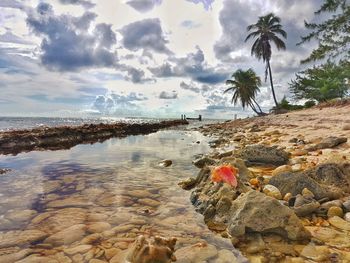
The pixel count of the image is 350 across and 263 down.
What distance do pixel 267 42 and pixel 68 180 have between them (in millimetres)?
41881

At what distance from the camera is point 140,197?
15.9 feet

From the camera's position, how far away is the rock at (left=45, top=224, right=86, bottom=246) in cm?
313

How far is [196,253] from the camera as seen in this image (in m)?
2.79

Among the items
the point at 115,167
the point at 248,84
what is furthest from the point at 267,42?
the point at 115,167

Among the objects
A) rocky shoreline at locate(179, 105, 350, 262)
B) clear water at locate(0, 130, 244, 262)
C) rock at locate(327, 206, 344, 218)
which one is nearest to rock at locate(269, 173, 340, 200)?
rocky shoreline at locate(179, 105, 350, 262)

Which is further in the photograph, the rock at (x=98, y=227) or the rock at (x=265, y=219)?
the rock at (x=98, y=227)

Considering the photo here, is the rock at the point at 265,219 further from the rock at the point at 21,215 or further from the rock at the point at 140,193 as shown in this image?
the rock at the point at 21,215

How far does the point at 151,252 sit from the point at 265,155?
467 cm

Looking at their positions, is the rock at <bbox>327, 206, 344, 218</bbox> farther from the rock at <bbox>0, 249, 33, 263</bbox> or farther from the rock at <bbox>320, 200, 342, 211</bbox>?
the rock at <bbox>0, 249, 33, 263</bbox>

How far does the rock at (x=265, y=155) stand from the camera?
627 centimetres

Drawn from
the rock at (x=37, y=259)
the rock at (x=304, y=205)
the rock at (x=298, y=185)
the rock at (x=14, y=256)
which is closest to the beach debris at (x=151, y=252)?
the rock at (x=37, y=259)

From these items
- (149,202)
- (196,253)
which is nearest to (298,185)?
(196,253)

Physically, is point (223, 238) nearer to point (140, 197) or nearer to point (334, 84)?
point (140, 197)

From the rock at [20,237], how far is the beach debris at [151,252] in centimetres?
133
